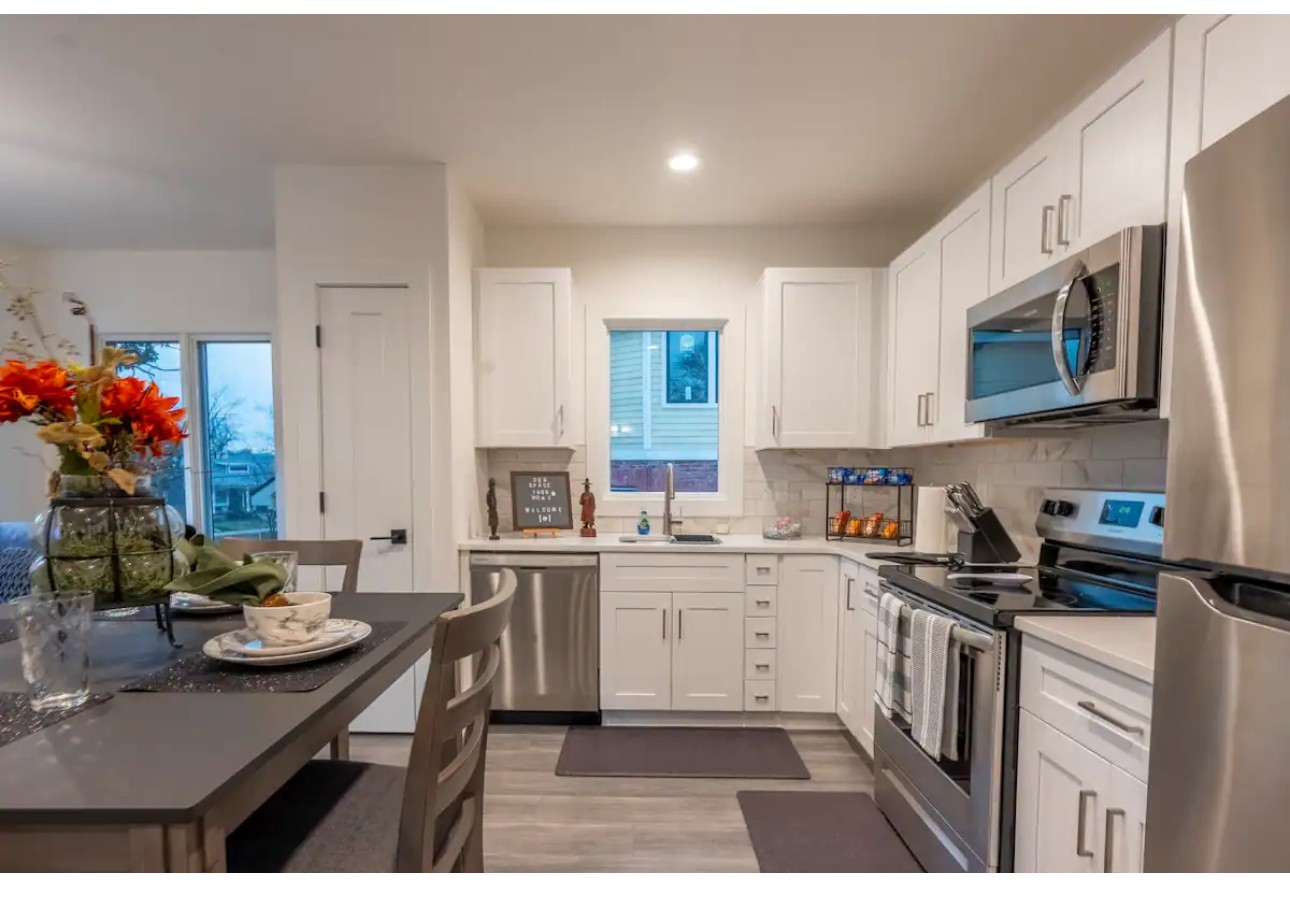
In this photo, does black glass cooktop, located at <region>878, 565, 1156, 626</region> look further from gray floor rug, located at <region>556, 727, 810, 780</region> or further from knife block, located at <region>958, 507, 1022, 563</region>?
gray floor rug, located at <region>556, 727, 810, 780</region>

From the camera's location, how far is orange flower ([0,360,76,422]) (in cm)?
106

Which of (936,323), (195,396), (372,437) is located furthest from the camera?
(195,396)

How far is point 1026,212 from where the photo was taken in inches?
71.4

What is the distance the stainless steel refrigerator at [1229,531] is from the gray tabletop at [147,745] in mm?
1351

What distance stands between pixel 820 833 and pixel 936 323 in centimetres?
201

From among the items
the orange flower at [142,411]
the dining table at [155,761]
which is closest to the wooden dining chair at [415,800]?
the dining table at [155,761]

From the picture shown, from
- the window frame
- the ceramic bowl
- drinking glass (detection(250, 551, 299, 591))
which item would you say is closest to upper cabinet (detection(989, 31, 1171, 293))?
the ceramic bowl

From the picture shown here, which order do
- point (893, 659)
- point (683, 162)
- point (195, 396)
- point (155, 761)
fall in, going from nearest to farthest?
point (155, 761) < point (893, 659) < point (683, 162) < point (195, 396)

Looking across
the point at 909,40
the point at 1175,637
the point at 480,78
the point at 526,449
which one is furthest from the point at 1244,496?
the point at 526,449

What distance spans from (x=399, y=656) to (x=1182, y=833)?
1.43 m

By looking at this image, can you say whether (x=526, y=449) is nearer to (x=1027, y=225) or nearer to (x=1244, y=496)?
(x=1027, y=225)

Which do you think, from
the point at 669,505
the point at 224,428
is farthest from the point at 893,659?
the point at 224,428

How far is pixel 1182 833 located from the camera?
89cm

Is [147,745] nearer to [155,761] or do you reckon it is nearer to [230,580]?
[155,761]
